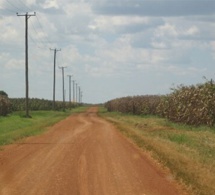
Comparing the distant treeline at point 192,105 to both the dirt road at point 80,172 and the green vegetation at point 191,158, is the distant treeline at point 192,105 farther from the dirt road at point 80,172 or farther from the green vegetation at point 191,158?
the dirt road at point 80,172

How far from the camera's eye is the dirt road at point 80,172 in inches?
459

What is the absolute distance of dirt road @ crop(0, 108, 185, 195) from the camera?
38.2 ft

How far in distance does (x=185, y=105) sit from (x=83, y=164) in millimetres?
23337

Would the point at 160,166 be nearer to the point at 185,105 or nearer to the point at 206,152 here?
the point at 206,152

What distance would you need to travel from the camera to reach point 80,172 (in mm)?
14117

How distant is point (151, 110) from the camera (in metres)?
61.8

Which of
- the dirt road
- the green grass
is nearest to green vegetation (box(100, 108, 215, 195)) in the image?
the dirt road

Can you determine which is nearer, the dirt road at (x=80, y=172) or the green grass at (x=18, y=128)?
the dirt road at (x=80, y=172)

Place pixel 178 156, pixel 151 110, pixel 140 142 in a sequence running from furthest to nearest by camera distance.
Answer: pixel 151 110 < pixel 140 142 < pixel 178 156

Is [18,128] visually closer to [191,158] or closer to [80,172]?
[191,158]

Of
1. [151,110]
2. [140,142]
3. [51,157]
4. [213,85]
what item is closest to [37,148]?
[51,157]

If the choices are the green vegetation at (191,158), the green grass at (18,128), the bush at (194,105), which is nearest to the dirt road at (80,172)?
the green vegetation at (191,158)

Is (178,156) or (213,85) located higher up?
(213,85)

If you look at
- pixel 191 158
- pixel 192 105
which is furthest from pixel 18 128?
pixel 191 158
